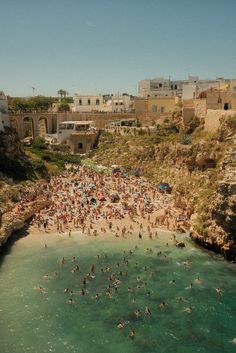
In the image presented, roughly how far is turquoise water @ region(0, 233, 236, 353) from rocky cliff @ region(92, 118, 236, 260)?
217 cm

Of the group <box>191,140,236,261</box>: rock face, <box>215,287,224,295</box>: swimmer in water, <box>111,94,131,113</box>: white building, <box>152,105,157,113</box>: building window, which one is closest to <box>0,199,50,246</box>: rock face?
<box>191,140,236,261</box>: rock face

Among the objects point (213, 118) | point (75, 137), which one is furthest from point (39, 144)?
point (213, 118)

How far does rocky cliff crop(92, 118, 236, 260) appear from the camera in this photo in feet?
104

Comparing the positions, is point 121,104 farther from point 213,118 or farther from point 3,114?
point 213,118

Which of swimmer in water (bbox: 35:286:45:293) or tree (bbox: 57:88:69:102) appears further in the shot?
tree (bbox: 57:88:69:102)

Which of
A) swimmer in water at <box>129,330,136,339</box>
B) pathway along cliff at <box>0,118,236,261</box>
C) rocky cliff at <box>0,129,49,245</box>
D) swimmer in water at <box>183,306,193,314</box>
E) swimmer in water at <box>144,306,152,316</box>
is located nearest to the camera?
swimmer in water at <box>129,330,136,339</box>

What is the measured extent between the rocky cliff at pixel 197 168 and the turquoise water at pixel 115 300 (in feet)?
7.14

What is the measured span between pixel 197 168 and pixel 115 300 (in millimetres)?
23897

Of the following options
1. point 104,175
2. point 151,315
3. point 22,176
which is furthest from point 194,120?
point 151,315

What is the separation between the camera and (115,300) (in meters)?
25.6

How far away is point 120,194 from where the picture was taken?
153ft

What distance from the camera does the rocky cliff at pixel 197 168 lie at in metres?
31.6

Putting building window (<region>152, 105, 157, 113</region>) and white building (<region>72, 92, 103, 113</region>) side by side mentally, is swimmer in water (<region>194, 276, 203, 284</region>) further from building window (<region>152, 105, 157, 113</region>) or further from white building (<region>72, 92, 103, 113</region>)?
white building (<region>72, 92, 103, 113</region>)

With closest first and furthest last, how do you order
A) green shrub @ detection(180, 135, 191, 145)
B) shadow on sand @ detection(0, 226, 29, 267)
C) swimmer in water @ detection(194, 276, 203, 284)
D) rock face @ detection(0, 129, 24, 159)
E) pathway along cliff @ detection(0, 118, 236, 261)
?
swimmer in water @ detection(194, 276, 203, 284) < pathway along cliff @ detection(0, 118, 236, 261) < shadow on sand @ detection(0, 226, 29, 267) < rock face @ detection(0, 129, 24, 159) < green shrub @ detection(180, 135, 191, 145)
